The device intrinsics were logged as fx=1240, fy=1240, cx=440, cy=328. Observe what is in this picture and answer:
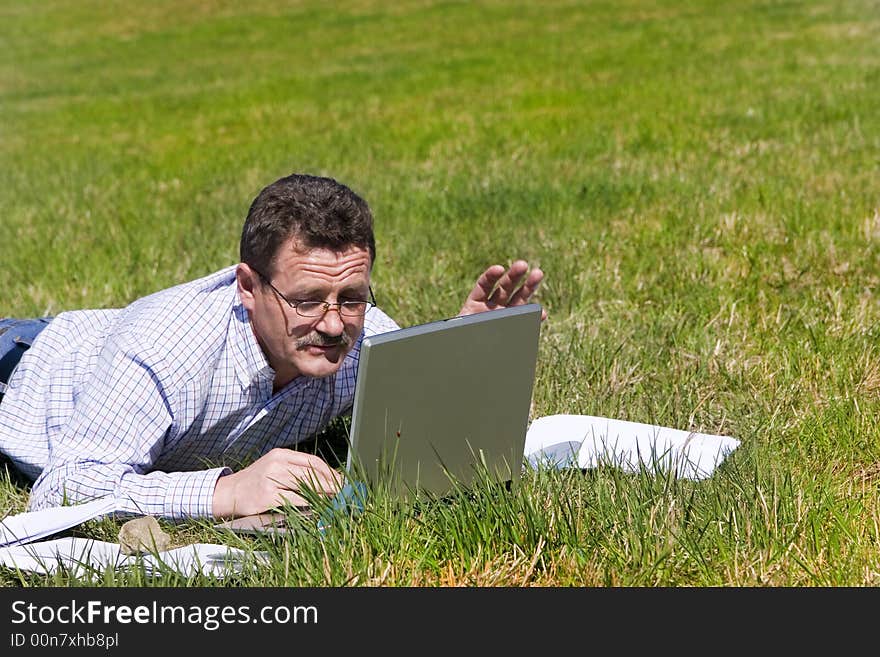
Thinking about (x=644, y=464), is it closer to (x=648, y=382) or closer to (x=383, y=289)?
(x=648, y=382)

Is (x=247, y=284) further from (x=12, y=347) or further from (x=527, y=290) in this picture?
(x=12, y=347)

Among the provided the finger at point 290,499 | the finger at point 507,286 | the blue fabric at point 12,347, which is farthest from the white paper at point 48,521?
the finger at point 507,286

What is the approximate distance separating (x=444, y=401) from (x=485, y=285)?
0.84m

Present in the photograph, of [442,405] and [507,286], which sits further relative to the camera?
[507,286]

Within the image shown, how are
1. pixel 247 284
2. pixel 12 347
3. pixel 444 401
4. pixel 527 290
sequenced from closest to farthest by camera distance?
pixel 444 401 → pixel 247 284 → pixel 527 290 → pixel 12 347

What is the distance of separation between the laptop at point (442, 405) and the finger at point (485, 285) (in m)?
0.59

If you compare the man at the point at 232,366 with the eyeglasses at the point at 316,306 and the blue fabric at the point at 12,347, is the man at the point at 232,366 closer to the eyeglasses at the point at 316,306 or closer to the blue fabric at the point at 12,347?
the eyeglasses at the point at 316,306

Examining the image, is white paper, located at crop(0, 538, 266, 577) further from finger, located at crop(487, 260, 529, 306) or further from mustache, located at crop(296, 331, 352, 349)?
finger, located at crop(487, 260, 529, 306)

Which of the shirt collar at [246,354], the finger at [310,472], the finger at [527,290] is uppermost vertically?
the finger at [527,290]

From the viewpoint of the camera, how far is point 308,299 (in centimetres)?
370

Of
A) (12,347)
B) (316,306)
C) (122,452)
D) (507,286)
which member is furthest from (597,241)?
(122,452)

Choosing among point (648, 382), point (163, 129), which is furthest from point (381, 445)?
point (163, 129)

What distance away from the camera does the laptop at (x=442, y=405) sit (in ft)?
10.3

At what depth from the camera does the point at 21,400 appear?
434 cm
